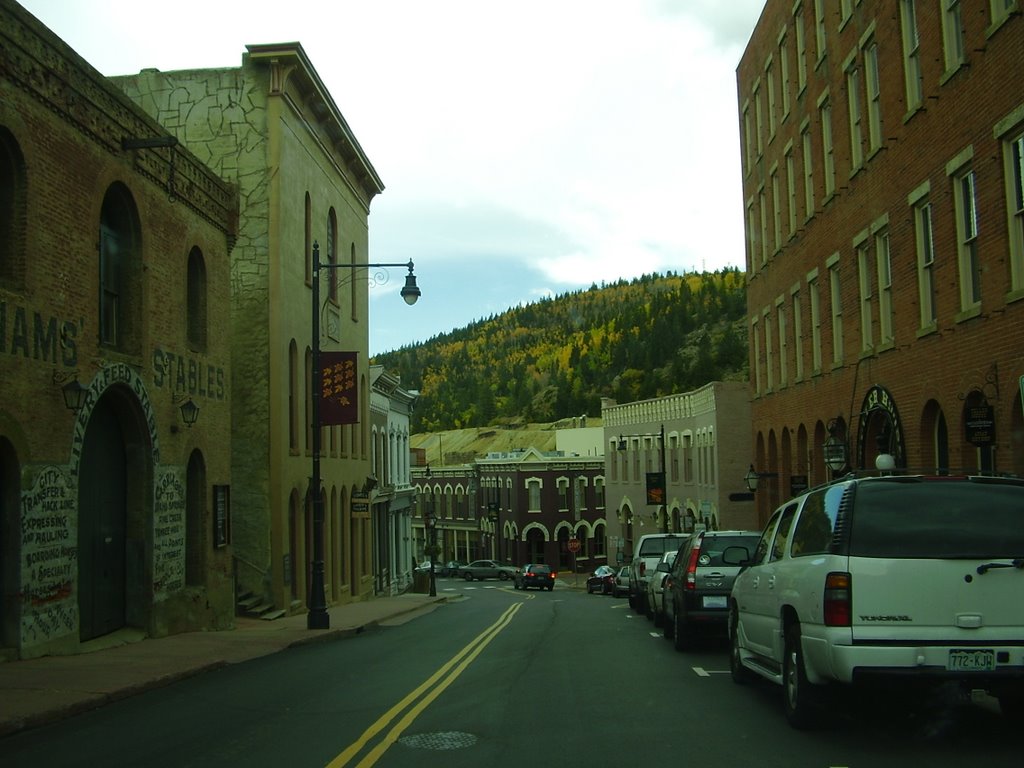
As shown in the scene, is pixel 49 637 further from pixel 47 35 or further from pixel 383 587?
pixel 383 587

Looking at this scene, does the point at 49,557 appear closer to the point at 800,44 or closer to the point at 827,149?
the point at 827,149

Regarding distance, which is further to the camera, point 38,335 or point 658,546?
point 658,546

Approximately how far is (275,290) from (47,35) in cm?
1348

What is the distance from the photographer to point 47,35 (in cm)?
1430

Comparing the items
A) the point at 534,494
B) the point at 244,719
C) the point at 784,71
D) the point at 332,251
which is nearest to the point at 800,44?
the point at 784,71

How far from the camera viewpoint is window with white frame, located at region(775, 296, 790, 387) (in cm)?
3153

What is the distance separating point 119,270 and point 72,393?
3644 millimetres

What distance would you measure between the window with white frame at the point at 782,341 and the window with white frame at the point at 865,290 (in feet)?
24.1

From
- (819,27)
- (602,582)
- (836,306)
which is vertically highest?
(819,27)

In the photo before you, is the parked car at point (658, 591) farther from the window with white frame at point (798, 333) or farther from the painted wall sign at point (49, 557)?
the window with white frame at point (798, 333)

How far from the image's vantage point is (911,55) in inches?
794

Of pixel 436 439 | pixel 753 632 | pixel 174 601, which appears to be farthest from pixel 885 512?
pixel 436 439

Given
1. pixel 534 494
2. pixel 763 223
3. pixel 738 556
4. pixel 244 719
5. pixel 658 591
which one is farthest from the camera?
pixel 534 494

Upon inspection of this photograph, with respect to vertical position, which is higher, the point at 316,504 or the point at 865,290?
the point at 865,290
